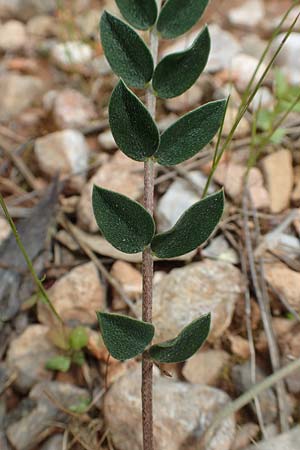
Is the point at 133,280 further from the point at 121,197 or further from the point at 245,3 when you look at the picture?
the point at 245,3

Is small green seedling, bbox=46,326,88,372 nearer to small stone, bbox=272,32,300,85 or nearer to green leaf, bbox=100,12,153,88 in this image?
green leaf, bbox=100,12,153,88

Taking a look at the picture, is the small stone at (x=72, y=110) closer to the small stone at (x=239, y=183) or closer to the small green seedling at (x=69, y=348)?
the small stone at (x=239, y=183)

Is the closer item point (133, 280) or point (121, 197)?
point (121, 197)

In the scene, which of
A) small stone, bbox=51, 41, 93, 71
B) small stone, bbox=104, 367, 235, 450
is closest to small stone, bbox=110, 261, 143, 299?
small stone, bbox=104, 367, 235, 450

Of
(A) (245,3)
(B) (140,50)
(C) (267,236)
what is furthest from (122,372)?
(A) (245,3)

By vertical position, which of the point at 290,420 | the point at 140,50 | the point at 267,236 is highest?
the point at 140,50
